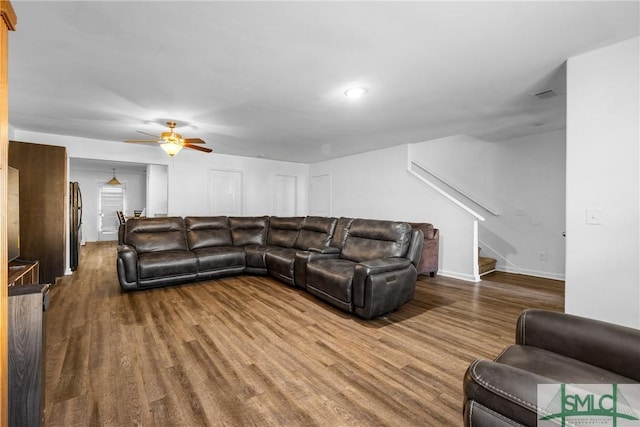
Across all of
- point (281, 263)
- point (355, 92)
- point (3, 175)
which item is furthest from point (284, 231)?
A: point (3, 175)

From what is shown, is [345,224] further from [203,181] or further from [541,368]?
[203,181]

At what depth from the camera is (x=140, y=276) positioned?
3680 millimetres

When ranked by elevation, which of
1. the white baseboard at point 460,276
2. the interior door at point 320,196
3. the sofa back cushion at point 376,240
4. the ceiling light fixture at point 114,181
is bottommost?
the white baseboard at point 460,276

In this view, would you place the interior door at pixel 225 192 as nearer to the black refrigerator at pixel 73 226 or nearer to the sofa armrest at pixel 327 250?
the black refrigerator at pixel 73 226

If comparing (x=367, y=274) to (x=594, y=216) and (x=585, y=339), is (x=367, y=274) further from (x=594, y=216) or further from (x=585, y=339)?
(x=594, y=216)

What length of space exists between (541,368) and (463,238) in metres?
3.69

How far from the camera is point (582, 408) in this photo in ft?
2.40

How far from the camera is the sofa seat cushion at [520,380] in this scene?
81 centimetres

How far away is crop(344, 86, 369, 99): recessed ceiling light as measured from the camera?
9.30 feet

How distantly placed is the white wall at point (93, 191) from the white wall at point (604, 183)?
10.5 m

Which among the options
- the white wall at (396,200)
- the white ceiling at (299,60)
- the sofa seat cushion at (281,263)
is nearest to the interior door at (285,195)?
the white wall at (396,200)

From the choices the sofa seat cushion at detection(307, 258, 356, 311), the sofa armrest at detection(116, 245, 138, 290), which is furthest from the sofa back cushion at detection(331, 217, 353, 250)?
the sofa armrest at detection(116, 245, 138, 290)

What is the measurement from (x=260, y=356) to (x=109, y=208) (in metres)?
9.13

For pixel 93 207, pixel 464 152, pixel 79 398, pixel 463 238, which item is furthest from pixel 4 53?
pixel 93 207
